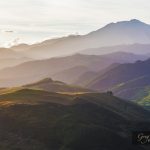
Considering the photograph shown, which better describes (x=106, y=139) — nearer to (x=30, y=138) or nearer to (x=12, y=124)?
(x=30, y=138)

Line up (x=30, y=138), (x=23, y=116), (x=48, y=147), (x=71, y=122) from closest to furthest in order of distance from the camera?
(x=48, y=147), (x=30, y=138), (x=71, y=122), (x=23, y=116)

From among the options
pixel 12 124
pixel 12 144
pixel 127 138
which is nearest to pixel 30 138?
pixel 12 144

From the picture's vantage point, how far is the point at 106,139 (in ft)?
561

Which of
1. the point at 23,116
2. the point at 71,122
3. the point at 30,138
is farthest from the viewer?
→ the point at 23,116

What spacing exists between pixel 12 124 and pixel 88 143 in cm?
4264

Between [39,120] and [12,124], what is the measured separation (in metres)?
13.3

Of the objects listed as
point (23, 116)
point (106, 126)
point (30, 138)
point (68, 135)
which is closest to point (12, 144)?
point (30, 138)

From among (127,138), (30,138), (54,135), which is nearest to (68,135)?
(54,135)

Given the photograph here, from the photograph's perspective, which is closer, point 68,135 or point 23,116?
point 68,135

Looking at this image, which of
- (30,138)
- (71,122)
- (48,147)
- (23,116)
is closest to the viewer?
(48,147)

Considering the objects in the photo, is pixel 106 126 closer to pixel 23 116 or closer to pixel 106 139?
pixel 106 139

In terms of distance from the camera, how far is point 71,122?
187 meters

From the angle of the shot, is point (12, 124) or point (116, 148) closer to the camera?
point (116, 148)

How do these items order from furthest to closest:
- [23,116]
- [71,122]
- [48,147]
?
[23,116]
[71,122]
[48,147]
